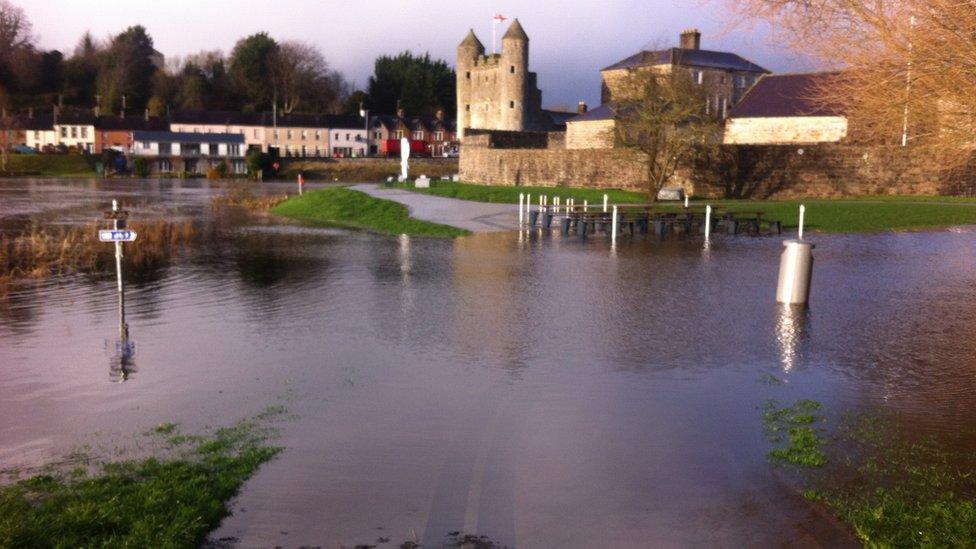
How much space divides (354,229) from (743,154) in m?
22.5

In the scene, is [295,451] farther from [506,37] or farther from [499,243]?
[506,37]

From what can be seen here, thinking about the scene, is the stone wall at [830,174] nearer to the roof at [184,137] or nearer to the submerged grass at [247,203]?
the submerged grass at [247,203]

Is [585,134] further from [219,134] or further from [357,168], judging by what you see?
[219,134]

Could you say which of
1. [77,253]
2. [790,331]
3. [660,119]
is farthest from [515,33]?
[790,331]

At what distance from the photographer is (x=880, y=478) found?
6.53 m

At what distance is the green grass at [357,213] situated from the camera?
2788cm

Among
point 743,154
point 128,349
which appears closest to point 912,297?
point 128,349

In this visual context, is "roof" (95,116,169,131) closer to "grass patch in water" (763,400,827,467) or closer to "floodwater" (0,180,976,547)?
"floodwater" (0,180,976,547)

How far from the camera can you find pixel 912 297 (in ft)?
50.0

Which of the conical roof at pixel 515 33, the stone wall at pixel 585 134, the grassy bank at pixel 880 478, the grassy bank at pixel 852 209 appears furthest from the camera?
the conical roof at pixel 515 33

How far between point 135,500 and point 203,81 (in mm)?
127498

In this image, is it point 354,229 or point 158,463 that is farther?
point 354,229

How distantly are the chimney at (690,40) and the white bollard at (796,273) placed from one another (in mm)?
62237

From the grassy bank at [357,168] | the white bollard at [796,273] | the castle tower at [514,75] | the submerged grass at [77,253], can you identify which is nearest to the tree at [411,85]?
the grassy bank at [357,168]
